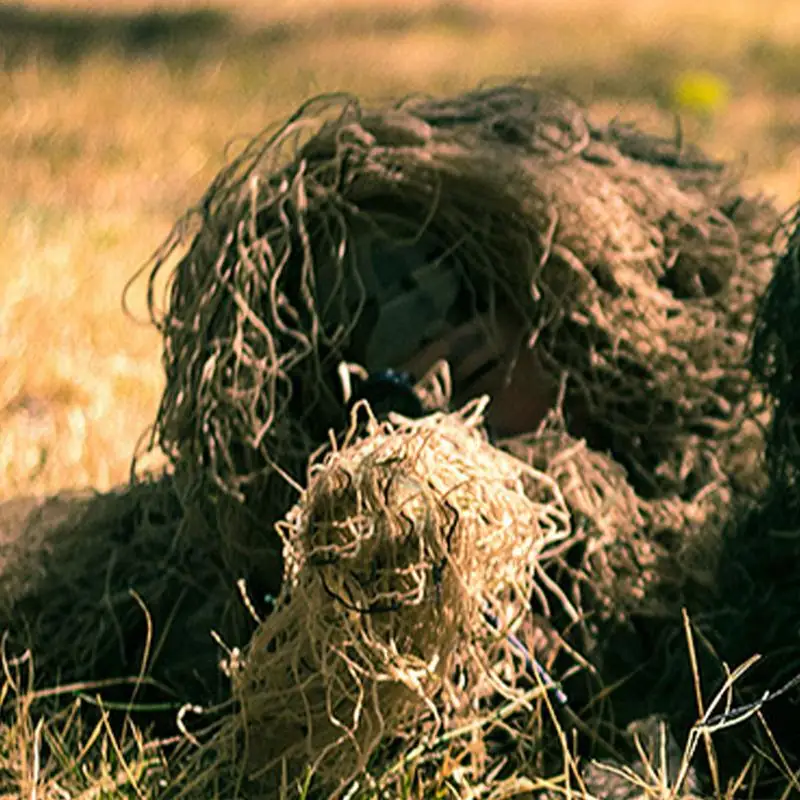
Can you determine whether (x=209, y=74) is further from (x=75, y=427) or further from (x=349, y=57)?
(x=75, y=427)

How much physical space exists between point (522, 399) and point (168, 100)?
5.06m

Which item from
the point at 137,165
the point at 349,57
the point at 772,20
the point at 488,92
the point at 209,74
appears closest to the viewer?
the point at 488,92

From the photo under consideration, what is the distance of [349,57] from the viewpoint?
791 centimetres

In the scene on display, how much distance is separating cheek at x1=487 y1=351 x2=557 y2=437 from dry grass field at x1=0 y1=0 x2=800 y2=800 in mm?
614

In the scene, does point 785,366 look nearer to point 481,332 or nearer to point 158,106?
point 481,332

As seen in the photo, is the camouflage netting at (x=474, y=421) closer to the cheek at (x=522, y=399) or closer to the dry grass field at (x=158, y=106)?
the cheek at (x=522, y=399)

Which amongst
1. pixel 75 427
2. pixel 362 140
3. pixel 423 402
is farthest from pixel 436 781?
pixel 75 427

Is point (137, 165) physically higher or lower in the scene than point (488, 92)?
lower

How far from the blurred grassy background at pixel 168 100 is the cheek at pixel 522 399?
3.03 ft

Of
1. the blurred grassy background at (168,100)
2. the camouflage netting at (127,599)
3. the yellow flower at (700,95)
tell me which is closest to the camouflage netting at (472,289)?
the camouflage netting at (127,599)

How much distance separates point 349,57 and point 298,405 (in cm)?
608

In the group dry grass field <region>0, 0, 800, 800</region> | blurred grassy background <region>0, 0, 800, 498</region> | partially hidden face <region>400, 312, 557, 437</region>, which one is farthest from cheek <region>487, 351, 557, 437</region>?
blurred grassy background <region>0, 0, 800, 498</region>

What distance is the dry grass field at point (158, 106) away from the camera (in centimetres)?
314

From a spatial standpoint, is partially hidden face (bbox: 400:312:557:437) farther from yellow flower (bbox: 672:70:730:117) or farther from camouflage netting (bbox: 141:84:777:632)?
yellow flower (bbox: 672:70:730:117)
